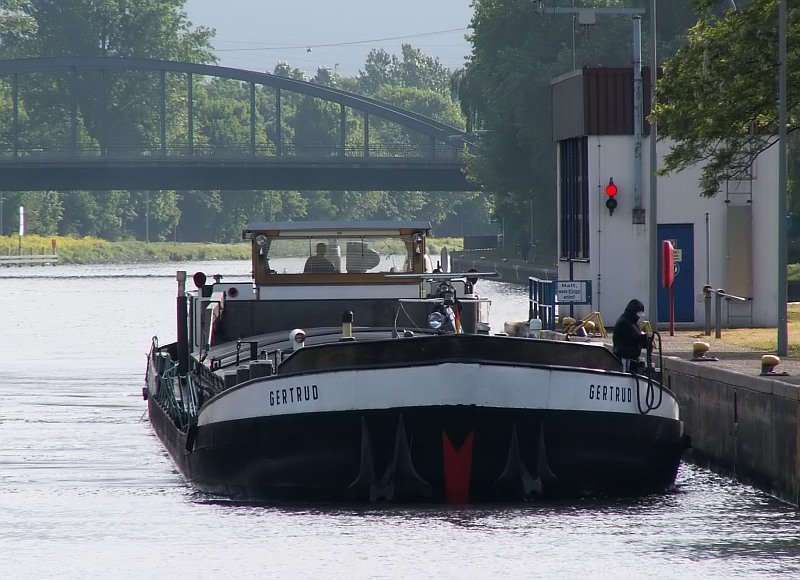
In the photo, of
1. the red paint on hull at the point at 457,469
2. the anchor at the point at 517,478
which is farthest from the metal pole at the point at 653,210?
the red paint on hull at the point at 457,469

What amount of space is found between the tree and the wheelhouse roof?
6.23 metres

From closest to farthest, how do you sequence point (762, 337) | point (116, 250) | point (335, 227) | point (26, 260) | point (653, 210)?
point (335, 227), point (762, 337), point (653, 210), point (26, 260), point (116, 250)

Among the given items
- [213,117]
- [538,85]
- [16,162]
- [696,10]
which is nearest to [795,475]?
[696,10]

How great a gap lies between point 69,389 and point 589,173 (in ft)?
35.4

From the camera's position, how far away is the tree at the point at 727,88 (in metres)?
25.5

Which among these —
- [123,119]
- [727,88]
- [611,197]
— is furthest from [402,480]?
[123,119]

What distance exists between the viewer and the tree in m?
25.5

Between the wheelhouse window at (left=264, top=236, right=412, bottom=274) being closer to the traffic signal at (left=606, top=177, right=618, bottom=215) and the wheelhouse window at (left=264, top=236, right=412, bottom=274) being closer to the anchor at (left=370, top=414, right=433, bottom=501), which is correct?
the anchor at (left=370, top=414, right=433, bottom=501)

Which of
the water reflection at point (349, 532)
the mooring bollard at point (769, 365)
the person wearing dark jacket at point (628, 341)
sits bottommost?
the water reflection at point (349, 532)

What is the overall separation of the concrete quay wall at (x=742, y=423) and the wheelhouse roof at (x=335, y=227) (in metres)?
4.04

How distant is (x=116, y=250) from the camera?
430 feet

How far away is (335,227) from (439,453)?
6017 millimetres

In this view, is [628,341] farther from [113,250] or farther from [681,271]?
[113,250]

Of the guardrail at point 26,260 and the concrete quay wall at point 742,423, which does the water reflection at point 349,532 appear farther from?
the guardrail at point 26,260
